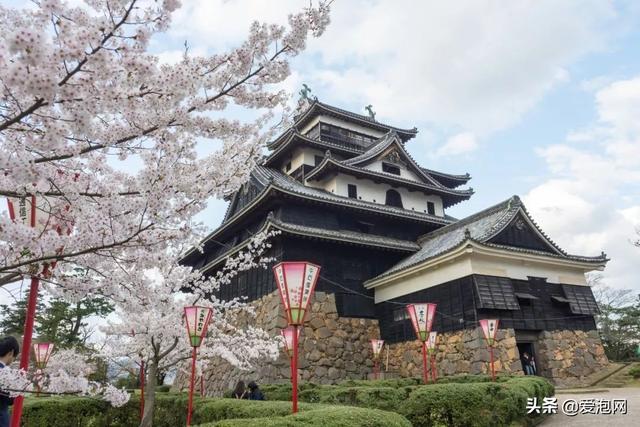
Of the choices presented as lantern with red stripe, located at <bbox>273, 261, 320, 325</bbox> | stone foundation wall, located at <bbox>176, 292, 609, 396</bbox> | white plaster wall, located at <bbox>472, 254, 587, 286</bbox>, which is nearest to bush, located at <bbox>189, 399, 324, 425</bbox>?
lantern with red stripe, located at <bbox>273, 261, 320, 325</bbox>

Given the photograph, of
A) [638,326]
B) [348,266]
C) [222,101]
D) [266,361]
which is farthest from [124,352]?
[638,326]

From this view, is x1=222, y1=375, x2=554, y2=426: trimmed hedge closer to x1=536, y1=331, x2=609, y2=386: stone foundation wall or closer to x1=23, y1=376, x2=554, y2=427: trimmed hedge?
x1=23, y1=376, x2=554, y2=427: trimmed hedge

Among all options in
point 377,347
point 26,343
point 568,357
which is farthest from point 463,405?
point 568,357

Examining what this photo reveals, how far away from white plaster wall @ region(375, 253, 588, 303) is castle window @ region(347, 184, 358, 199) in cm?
489

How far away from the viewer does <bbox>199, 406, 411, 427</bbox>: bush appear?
4141 mm

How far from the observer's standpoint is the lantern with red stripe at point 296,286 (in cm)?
537

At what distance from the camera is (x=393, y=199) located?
21.6 meters

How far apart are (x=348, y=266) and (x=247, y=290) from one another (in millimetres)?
4588

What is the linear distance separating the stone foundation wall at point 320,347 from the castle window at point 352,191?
5.73 meters

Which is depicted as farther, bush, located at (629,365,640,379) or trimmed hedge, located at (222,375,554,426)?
bush, located at (629,365,640,379)

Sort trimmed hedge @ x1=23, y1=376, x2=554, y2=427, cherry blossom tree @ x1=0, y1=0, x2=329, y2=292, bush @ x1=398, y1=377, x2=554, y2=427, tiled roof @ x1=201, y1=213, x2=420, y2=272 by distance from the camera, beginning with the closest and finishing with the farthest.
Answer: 1. cherry blossom tree @ x1=0, y1=0, x2=329, y2=292
2. trimmed hedge @ x1=23, y1=376, x2=554, y2=427
3. bush @ x1=398, y1=377, x2=554, y2=427
4. tiled roof @ x1=201, y1=213, x2=420, y2=272

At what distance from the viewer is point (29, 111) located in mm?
2648

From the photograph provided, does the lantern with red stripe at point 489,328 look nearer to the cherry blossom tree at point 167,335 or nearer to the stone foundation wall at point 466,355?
the stone foundation wall at point 466,355

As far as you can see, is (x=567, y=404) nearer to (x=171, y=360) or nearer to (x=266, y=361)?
(x=266, y=361)
